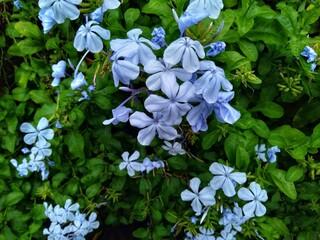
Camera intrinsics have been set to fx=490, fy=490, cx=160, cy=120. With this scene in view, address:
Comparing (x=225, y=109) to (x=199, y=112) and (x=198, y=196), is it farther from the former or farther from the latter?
(x=198, y=196)

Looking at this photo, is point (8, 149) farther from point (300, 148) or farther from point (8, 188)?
point (300, 148)

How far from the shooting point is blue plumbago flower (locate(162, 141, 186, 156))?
1320mm

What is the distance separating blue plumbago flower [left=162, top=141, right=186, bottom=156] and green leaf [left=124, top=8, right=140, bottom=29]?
0.33 meters

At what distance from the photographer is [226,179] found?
1261 mm

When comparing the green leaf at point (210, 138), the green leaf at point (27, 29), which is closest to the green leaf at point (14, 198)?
the green leaf at point (27, 29)

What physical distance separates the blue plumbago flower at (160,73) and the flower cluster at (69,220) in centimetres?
59

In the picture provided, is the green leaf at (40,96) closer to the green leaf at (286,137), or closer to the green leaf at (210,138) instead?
the green leaf at (210,138)

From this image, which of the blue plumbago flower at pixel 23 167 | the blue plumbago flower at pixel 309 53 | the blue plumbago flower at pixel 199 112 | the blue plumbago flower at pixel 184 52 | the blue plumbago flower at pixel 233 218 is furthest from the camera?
the blue plumbago flower at pixel 23 167

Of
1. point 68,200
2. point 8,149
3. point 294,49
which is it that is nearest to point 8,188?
point 8,149

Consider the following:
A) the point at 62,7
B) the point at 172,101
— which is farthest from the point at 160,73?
the point at 62,7

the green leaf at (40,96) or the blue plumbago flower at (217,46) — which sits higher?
the blue plumbago flower at (217,46)

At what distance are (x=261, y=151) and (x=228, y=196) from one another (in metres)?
0.15

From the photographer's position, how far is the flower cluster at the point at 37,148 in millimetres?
1375

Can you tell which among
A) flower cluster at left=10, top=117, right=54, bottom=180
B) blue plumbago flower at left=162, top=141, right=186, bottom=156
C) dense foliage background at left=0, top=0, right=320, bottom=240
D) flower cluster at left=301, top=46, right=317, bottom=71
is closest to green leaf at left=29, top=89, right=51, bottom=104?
dense foliage background at left=0, top=0, right=320, bottom=240
